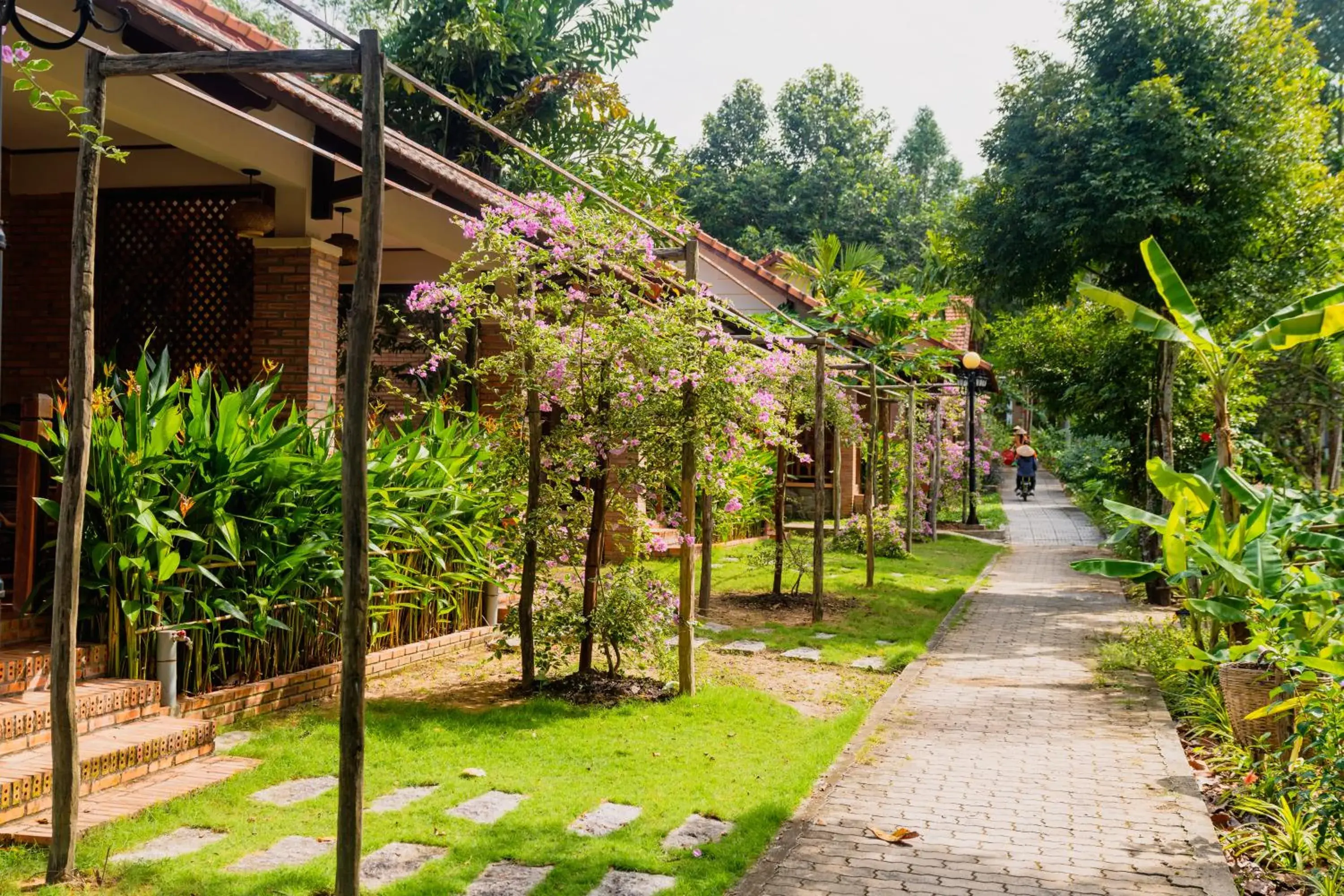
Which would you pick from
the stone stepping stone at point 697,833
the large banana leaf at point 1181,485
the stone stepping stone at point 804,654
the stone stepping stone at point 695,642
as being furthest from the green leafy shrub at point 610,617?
the large banana leaf at point 1181,485

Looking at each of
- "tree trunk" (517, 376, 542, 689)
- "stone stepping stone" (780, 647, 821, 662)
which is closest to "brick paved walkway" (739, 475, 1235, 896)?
"stone stepping stone" (780, 647, 821, 662)

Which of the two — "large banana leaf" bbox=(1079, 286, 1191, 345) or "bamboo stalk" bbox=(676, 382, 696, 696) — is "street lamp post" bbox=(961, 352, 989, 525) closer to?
"large banana leaf" bbox=(1079, 286, 1191, 345)

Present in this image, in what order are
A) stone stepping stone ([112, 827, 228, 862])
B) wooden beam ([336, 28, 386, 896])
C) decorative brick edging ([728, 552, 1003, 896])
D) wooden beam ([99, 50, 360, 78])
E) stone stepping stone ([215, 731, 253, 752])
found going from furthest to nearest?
stone stepping stone ([215, 731, 253, 752]), decorative brick edging ([728, 552, 1003, 896]), stone stepping stone ([112, 827, 228, 862]), wooden beam ([99, 50, 360, 78]), wooden beam ([336, 28, 386, 896])

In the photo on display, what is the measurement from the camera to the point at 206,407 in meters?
6.44

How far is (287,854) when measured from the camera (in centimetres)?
448

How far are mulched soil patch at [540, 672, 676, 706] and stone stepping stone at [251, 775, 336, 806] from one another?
215 cm

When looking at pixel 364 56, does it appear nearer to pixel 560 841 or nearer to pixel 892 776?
pixel 560 841

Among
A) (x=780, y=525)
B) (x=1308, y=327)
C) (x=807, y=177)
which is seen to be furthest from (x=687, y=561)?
(x=807, y=177)

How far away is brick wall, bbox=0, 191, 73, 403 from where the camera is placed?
10273 mm

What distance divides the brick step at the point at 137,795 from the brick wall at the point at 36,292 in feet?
20.0

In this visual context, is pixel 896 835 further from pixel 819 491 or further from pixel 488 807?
pixel 819 491

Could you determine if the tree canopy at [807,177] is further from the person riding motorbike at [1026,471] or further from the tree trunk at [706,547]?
the tree trunk at [706,547]

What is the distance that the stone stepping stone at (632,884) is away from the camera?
4277 millimetres

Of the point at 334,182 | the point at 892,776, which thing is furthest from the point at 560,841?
the point at 334,182
